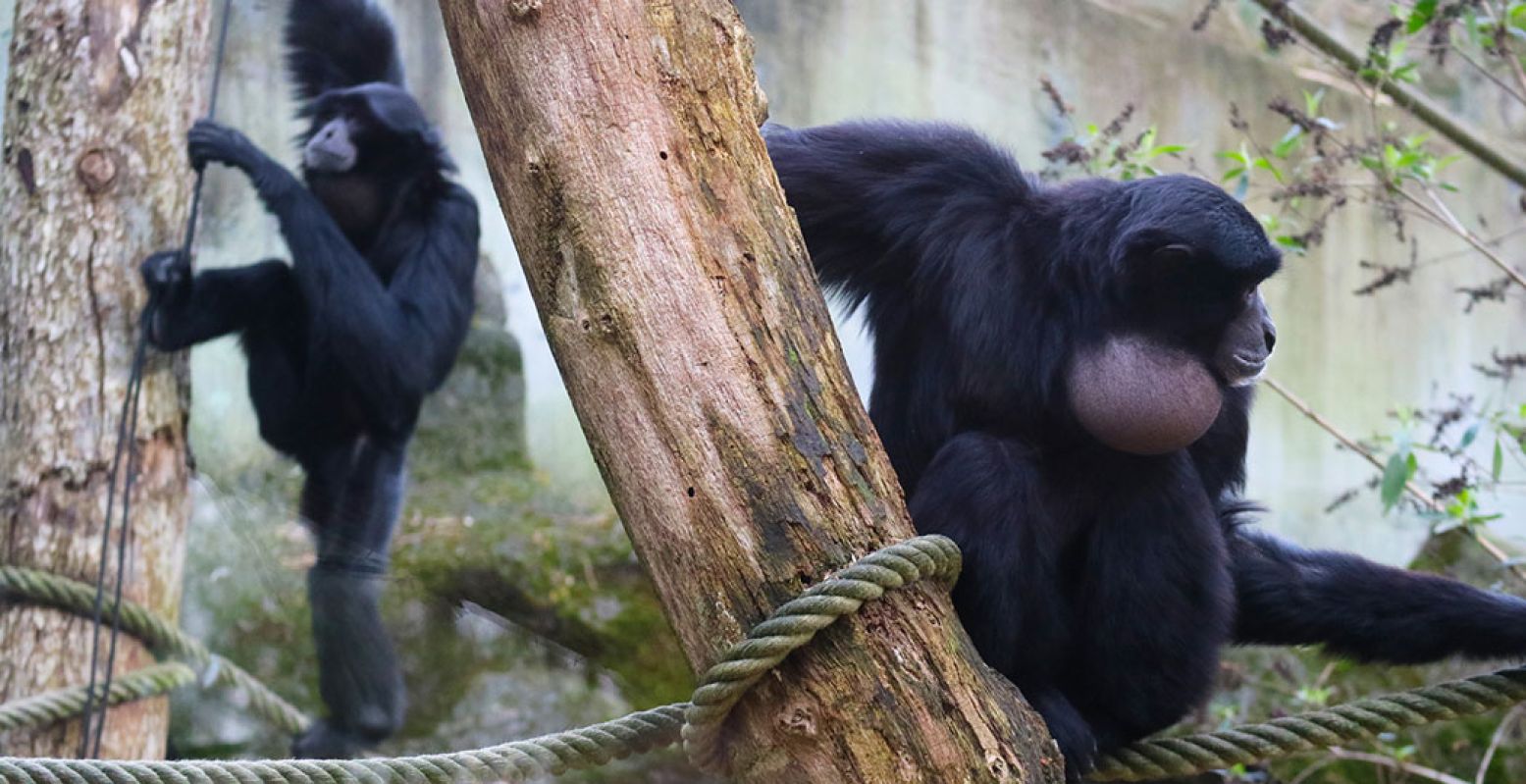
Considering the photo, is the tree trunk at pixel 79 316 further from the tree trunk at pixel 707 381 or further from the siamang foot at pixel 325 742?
the tree trunk at pixel 707 381

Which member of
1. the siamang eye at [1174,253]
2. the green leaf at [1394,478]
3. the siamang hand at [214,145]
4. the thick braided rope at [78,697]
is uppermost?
the siamang hand at [214,145]

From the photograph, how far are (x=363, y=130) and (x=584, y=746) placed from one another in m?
4.02

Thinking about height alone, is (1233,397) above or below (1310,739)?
above

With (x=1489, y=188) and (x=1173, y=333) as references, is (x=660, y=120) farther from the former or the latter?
(x=1489, y=188)

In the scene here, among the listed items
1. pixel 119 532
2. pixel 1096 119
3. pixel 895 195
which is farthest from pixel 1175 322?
pixel 1096 119

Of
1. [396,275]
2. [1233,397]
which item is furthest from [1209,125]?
[1233,397]

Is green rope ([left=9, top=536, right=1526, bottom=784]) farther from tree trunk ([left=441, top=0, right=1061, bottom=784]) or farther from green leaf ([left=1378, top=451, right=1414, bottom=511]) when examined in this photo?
green leaf ([left=1378, top=451, right=1414, bottom=511])

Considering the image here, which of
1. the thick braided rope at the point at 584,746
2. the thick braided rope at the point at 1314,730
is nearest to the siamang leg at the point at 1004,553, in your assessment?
the thick braided rope at the point at 1314,730

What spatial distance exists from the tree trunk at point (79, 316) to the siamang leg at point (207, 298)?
0.08 metres

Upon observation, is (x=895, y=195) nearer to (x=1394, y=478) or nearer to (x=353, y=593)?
(x=1394, y=478)

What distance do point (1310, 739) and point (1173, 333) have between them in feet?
2.83

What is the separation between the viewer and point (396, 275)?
5.59 meters

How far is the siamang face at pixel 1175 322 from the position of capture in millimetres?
2672

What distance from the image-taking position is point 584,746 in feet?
7.58
